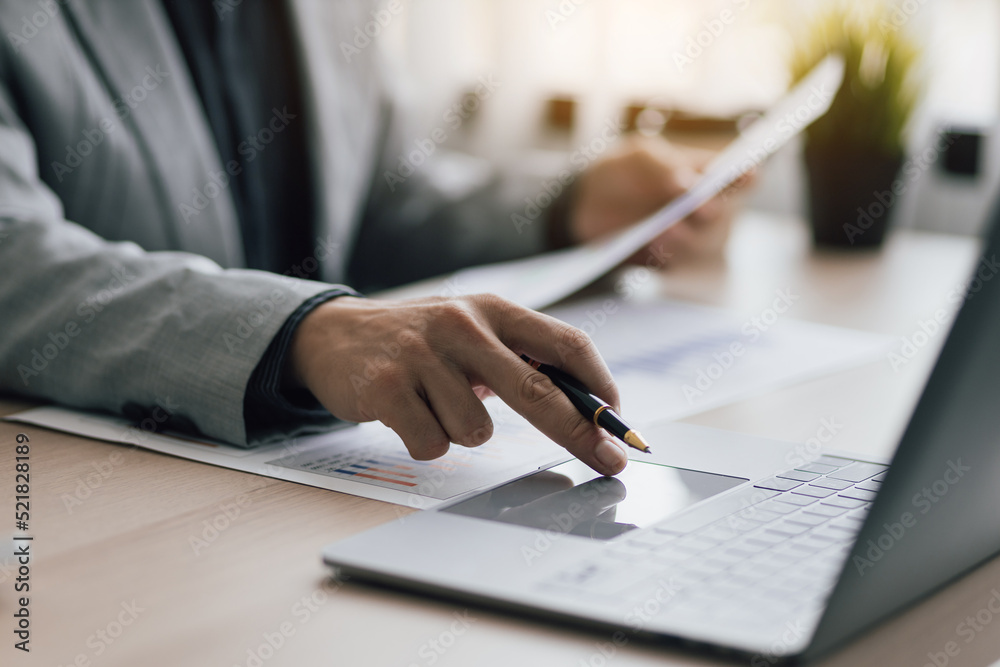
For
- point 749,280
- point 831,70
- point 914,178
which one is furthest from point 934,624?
point 914,178

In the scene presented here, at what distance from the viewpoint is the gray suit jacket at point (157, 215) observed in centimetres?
64

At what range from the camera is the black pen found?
538 millimetres

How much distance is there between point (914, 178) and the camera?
70.0 inches

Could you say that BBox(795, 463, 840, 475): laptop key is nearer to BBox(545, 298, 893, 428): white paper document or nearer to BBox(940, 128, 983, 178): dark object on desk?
BBox(545, 298, 893, 428): white paper document

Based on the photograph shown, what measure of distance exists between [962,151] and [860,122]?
42 cm

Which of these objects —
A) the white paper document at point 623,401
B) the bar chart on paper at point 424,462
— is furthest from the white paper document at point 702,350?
the bar chart on paper at point 424,462

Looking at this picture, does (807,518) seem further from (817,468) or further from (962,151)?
(962,151)

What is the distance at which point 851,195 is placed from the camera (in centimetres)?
150

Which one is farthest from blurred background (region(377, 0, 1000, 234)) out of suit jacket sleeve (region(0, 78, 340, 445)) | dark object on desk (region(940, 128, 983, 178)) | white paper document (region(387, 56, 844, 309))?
suit jacket sleeve (region(0, 78, 340, 445))

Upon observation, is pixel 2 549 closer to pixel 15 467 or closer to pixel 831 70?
pixel 15 467

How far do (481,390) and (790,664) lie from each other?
32cm

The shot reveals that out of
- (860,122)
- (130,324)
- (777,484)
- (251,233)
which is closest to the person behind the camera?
(777,484)

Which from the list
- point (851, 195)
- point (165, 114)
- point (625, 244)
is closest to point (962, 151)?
point (851, 195)

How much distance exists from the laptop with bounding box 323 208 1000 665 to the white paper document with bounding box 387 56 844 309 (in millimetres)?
457
